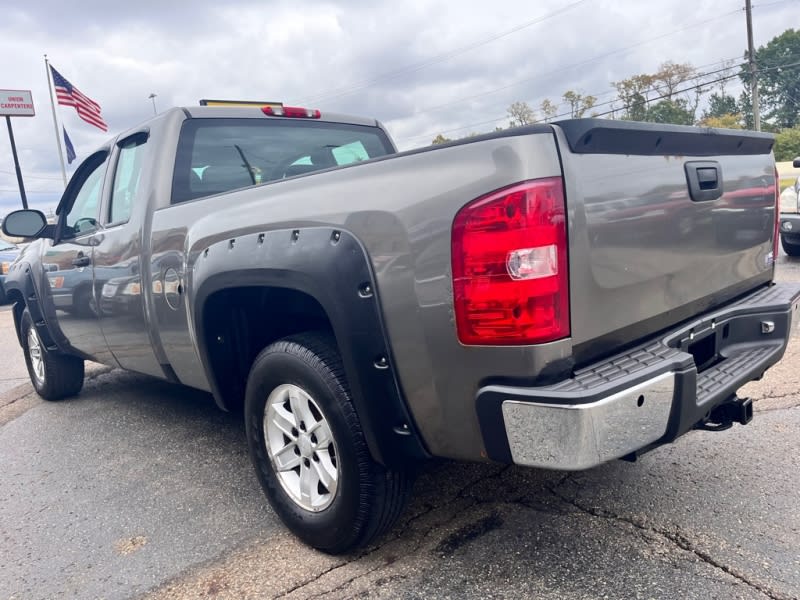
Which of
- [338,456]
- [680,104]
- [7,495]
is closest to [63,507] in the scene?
[7,495]

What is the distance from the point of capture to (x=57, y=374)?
5020 mm

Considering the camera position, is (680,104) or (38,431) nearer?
(38,431)

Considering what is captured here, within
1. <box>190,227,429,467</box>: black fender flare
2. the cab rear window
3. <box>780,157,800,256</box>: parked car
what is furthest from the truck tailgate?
<box>780,157,800,256</box>: parked car

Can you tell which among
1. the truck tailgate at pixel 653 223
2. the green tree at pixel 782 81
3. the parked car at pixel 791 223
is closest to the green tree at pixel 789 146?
the green tree at pixel 782 81

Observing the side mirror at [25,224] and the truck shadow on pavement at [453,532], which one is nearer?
the truck shadow on pavement at [453,532]

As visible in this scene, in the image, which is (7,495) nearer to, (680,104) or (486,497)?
(486,497)

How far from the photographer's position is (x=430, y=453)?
2.12 m

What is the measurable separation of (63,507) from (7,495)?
0.46 meters

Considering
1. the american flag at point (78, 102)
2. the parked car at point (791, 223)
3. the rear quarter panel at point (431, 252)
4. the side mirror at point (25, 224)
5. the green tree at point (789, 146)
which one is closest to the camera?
the rear quarter panel at point (431, 252)

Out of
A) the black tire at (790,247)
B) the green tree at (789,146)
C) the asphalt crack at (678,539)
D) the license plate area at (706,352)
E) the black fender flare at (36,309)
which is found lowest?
the asphalt crack at (678,539)

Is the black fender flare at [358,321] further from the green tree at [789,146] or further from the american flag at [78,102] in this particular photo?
the green tree at [789,146]

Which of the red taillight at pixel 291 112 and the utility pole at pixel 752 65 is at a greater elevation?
the utility pole at pixel 752 65

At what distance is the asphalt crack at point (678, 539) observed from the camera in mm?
2102

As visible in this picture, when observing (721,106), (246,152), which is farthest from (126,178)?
(721,106)
